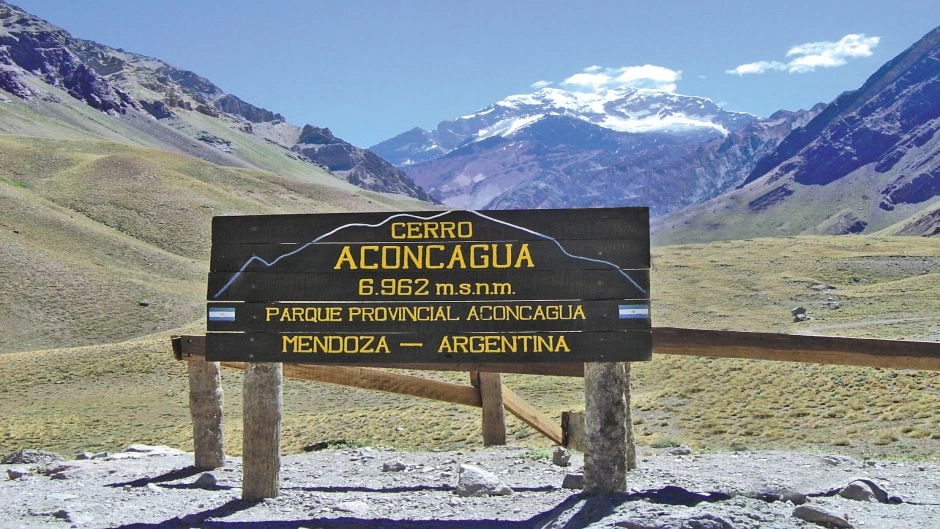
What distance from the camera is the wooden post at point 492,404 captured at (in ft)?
40.0

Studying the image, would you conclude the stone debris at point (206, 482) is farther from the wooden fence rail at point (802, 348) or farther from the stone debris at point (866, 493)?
the stone debris at point (866, 493)

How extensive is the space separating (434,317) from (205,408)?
408cm

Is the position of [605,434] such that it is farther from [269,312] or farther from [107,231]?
[107,231]

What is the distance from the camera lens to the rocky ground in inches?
287

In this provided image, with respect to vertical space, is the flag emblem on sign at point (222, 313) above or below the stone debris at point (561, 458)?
above

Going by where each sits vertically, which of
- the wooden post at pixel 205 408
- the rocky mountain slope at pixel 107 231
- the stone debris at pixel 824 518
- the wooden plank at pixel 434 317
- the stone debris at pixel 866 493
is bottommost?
the stone debris at pixel 866 493

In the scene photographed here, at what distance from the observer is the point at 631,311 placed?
797 cm

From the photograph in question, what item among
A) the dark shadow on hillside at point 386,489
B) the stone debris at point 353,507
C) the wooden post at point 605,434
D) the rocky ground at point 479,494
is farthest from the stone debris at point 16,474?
the wooden post at point 605,434

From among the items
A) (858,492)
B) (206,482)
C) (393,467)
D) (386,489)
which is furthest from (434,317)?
(858,492)

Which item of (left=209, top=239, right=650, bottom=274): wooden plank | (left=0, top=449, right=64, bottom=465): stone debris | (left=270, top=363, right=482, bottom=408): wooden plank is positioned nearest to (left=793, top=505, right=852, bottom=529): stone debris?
(left=209, top=239, right=650, bottom=274): wooden plank

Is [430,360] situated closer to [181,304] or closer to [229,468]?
[229,468]

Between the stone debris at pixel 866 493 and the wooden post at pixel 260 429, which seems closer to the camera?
the stone debris at pixel 866 493

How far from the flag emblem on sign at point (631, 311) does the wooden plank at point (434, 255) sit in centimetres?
39

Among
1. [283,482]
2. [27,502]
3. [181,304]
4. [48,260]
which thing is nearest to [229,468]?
[283,482]
